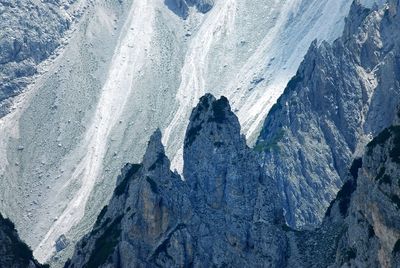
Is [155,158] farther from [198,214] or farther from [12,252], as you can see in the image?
[12,252]

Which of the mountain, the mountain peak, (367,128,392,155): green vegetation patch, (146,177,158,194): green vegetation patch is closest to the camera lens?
(367,128,392,155): green vegetation patch

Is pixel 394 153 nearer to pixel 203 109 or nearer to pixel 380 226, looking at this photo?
pixel 380 226

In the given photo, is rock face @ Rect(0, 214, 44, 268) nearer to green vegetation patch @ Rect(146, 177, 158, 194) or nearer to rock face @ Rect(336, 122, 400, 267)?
green vegetation patch @ Rect(146, 177, 158, 194)

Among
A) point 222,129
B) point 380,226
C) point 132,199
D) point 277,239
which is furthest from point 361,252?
point 222,129

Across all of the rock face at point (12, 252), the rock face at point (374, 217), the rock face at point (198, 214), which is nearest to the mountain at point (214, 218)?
the rock face at point (198, 214)

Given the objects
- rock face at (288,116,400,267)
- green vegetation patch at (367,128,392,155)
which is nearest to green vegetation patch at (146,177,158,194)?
rock face at (288,116,400,267)

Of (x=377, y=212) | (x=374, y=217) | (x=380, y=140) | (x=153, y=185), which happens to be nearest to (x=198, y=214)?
(x=153, y=185)
